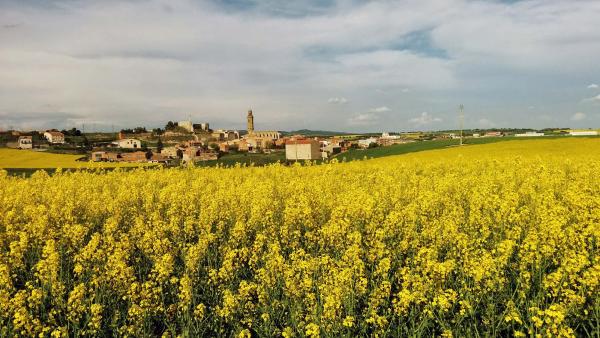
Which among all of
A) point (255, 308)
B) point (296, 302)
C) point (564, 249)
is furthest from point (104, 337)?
point (564, 249)

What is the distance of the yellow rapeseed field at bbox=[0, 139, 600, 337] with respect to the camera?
5186mm

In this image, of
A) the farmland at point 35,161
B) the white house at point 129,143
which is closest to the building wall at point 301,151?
the farmland at point 35,161

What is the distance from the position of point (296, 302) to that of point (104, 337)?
3090mm

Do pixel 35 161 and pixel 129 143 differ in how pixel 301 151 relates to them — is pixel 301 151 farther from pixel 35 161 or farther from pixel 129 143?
pixel 129 143

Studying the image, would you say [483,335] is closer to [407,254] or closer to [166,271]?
[407,254]

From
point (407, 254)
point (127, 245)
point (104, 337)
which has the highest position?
point (127, 245)

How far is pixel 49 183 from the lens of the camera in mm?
15672

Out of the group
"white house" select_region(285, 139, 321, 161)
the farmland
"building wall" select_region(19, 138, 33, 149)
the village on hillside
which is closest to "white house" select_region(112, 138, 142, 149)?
the village on hillside

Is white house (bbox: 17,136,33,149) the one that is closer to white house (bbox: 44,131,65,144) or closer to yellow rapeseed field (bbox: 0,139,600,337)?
white house (bbox: 44,131,65,144)

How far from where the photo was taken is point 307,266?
5.69 m

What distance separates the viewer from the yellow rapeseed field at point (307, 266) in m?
5.19

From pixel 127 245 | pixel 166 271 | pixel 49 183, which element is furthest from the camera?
pixel 49 183

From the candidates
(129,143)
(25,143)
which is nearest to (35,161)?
(25,143)

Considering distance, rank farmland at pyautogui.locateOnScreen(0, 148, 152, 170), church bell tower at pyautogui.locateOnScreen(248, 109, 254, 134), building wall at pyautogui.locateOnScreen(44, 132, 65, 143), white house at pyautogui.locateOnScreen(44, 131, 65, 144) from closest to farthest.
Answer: farmland at pyautogui.locateOnScreen(0, 148, 152, 170) → building wall at pyautogui.locateOnScreen(44, 132, 65, 143) → white house at pyautogui.locateOnScreen(44, 131, 65, 144) → church bell tower at pyautogui.locateOnScreen(248, 109, 254, 134)
